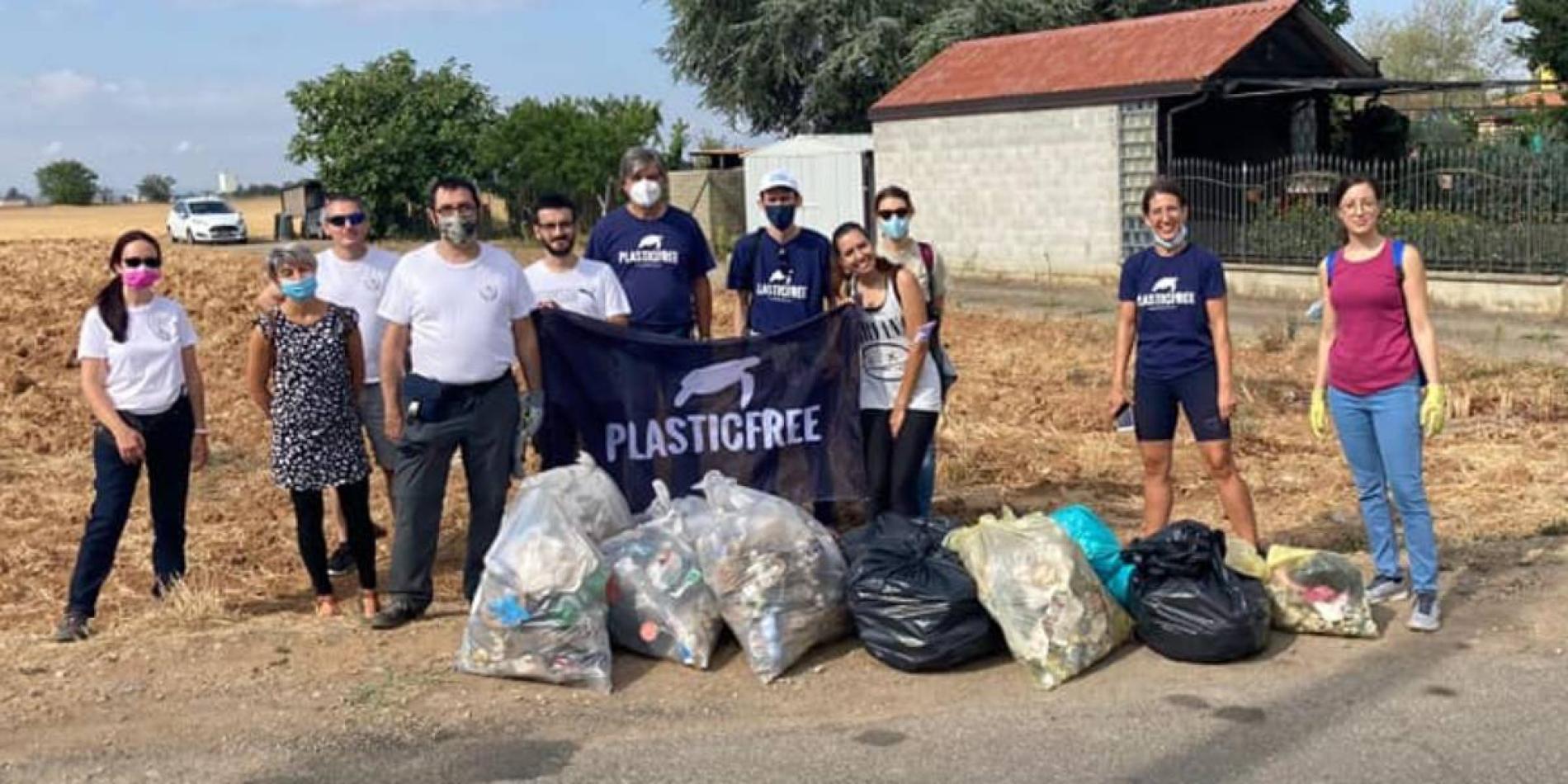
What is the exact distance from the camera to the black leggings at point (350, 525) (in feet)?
21.2

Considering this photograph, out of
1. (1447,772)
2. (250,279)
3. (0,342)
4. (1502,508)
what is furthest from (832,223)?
(1447,772)

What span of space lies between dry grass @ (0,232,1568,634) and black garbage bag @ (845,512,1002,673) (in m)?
2.46

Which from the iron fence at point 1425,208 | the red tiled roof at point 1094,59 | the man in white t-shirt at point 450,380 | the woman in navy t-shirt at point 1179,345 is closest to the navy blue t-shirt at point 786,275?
the man in white t-shirt at point 450,380

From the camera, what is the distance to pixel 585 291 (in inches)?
273

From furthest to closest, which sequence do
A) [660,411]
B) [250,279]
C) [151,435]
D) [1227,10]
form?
[1227,10]
[250,279]
[660,411]
[151,435]

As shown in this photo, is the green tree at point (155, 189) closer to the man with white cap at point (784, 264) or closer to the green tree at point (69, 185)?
the green tree at point (69, 185)

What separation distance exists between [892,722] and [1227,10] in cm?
2138

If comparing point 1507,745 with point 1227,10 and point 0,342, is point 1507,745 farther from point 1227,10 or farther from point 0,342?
point 1227,10

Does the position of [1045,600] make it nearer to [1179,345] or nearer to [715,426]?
[1179,345]

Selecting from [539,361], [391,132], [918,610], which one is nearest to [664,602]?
[918,610]

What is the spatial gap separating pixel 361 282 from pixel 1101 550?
3.57 meters

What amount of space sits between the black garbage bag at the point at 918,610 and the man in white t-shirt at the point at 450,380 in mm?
1602

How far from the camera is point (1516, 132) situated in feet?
81.6

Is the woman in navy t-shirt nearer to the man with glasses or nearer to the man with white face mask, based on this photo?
the man with white face mask
